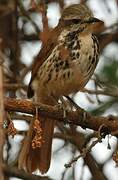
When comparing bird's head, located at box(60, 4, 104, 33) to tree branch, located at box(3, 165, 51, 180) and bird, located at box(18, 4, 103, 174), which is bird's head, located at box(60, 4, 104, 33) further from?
tree branch, located at box(3, 165, 51, 180)

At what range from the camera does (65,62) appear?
3.15m

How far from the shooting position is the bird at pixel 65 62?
3.16 meters

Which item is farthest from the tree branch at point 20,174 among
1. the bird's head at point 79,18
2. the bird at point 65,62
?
the bird's head at point 79,18

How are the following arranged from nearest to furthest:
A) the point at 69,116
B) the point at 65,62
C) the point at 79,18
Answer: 1. the point at 69,116
2. the point at 65,62
3. the point at 79,18

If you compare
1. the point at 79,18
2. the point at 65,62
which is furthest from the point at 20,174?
the point at 79,18

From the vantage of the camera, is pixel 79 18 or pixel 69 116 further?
pixel 79 18

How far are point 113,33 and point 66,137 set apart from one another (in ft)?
4.24

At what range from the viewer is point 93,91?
343cm

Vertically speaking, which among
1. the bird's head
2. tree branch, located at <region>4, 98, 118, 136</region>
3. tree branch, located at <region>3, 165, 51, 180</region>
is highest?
the bird's head

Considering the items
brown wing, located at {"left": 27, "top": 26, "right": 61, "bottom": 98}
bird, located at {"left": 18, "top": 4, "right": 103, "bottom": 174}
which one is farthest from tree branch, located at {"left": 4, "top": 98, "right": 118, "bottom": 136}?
brown wing, located at {"left": 27, "top": 26, "right": 61, "bottom": 98}

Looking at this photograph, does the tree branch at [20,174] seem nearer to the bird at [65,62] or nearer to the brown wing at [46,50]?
the bird at [65,62]

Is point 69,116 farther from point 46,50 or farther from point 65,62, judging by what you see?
point 46,50

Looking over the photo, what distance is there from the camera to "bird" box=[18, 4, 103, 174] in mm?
3160

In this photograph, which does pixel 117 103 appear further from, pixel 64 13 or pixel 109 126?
pixel 109 126
